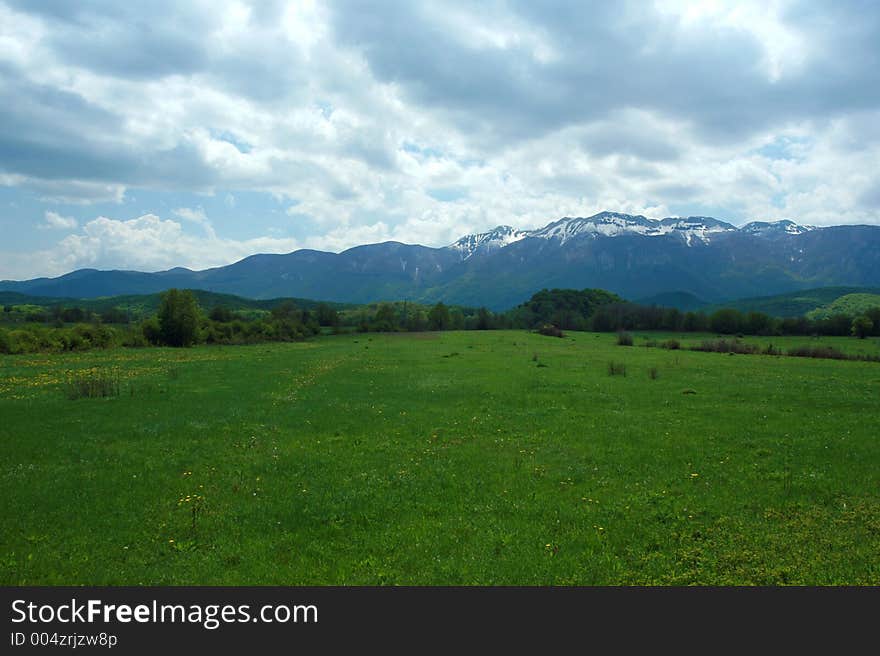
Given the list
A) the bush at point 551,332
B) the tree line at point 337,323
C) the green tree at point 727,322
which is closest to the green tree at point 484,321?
the tree line at point 337,323

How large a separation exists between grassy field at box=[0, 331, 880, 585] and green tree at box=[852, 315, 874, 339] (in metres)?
98.6

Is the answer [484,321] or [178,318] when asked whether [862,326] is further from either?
[178,318]

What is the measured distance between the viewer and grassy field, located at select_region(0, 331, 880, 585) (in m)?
9.94

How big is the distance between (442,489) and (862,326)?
12940cm

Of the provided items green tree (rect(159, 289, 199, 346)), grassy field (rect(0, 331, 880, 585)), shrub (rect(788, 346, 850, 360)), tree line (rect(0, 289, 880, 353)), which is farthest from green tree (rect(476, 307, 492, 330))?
grassy field (rect(0, 331, 880, 585))

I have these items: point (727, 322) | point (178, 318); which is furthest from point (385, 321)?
point (727, 322)

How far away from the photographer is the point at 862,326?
105 meters

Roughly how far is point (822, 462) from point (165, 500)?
21.2 m

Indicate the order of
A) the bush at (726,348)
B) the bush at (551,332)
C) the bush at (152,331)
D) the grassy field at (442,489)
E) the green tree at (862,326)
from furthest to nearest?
the bush at (551,332) → the green tree at (862,326) → the bush at (152,331) → the bush at (726,348) → the grassy field at (442,489)

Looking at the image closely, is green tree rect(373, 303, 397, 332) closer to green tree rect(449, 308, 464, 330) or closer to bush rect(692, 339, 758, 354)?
green tree rect(449, 308, 464, 330)

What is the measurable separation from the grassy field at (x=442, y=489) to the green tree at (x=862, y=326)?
9856cm

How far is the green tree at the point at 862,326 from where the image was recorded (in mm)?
104625

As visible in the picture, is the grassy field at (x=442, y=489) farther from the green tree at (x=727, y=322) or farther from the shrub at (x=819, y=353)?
the green tree at (x=727, y=322)
